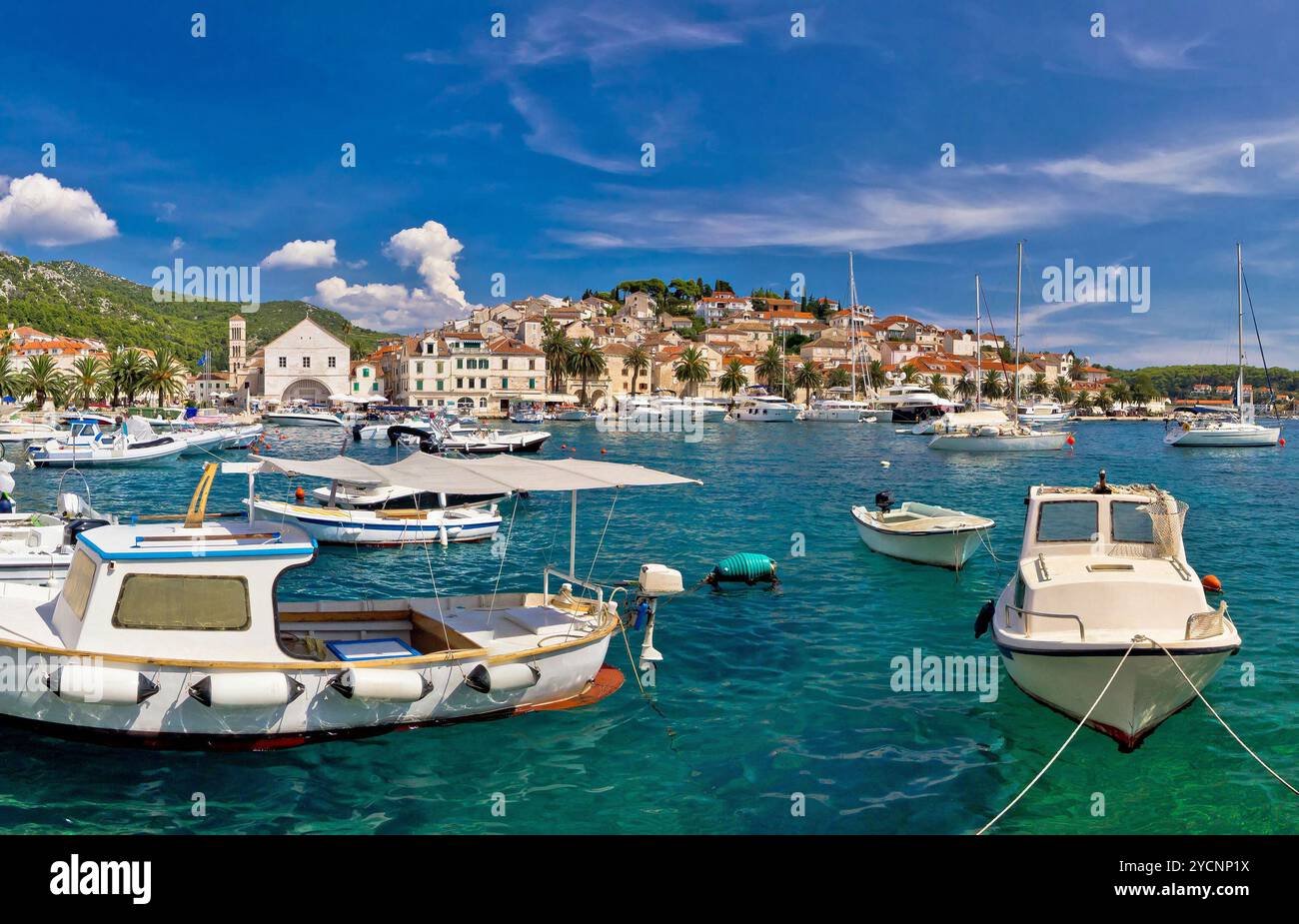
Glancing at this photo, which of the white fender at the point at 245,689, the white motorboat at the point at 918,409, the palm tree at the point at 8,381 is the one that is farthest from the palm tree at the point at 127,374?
the white fender at the point at 245,689

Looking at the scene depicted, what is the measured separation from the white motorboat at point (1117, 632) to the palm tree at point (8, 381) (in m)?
101

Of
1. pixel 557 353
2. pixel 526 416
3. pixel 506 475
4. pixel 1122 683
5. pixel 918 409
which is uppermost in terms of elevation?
pixel 557 353

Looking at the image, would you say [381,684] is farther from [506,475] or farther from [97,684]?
[506,475]

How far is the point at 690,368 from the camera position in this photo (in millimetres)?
148625

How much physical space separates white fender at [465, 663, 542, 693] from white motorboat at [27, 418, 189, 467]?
140ft

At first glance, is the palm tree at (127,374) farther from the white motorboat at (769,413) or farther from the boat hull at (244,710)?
the boat hull at (244,710)

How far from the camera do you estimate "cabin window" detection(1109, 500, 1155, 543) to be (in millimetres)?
12945

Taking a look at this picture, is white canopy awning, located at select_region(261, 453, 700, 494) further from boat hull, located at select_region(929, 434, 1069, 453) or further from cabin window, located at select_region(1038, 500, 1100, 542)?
boat hull, located at select_region(929, 434, 1069, 453)

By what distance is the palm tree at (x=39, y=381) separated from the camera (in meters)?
90.9

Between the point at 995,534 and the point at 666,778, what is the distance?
20255 millimetres

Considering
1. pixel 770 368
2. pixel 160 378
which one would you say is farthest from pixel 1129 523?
pixel 770 368

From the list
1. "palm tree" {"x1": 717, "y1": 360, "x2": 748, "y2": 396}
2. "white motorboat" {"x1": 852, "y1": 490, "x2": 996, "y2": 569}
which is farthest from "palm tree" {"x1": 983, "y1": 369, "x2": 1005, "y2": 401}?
"white motorboat" {"x1": 852, "y1": 490, "x2": 996, "y2": 569}

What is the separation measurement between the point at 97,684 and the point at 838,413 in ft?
395
